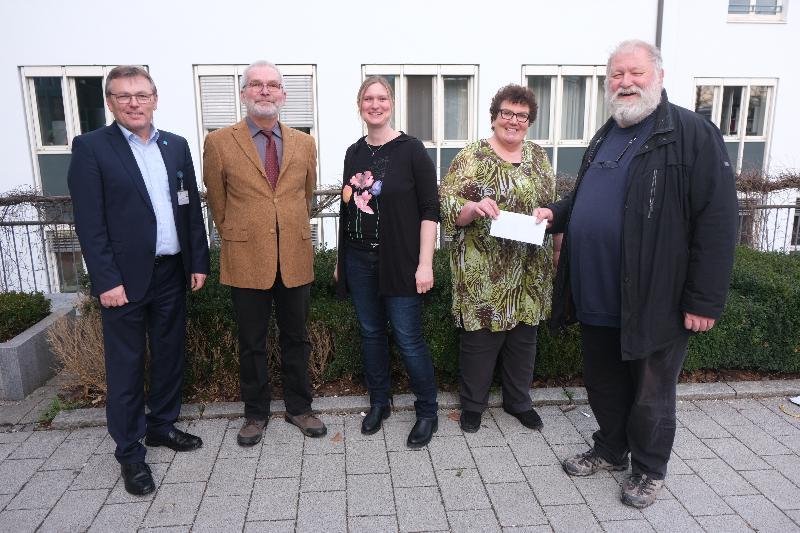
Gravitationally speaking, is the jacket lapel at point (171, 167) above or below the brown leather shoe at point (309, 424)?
above

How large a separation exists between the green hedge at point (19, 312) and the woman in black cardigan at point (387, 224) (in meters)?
2.91

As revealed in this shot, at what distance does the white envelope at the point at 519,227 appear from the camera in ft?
10.3

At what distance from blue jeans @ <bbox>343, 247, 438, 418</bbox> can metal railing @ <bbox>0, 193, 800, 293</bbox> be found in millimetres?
2030

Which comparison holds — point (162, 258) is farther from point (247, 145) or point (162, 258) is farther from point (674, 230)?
point (674, 230)

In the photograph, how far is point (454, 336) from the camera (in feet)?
13.4

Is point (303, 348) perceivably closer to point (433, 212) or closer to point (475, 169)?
point (433, 212)

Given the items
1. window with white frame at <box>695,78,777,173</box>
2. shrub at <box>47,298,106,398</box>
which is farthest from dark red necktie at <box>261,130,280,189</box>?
window with white frame at <box>695,78,777,173</box>

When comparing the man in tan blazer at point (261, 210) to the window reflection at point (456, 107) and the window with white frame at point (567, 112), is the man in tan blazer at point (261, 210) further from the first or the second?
the window with white frame at point (567, 112)

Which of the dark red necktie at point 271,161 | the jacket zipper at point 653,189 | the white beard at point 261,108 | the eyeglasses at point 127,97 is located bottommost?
the jacket zipper at point 653,189

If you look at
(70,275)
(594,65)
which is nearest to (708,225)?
(70,275)

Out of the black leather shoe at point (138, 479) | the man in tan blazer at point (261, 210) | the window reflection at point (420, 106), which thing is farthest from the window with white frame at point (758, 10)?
the black leather shoe at point (138, 479)

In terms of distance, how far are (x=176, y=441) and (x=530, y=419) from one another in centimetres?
225

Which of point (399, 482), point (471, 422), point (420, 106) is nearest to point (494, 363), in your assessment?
point (471, 422)

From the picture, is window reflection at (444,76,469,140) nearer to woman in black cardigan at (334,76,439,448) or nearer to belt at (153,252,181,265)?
woman in black cardigan at (334,76,439,448)
